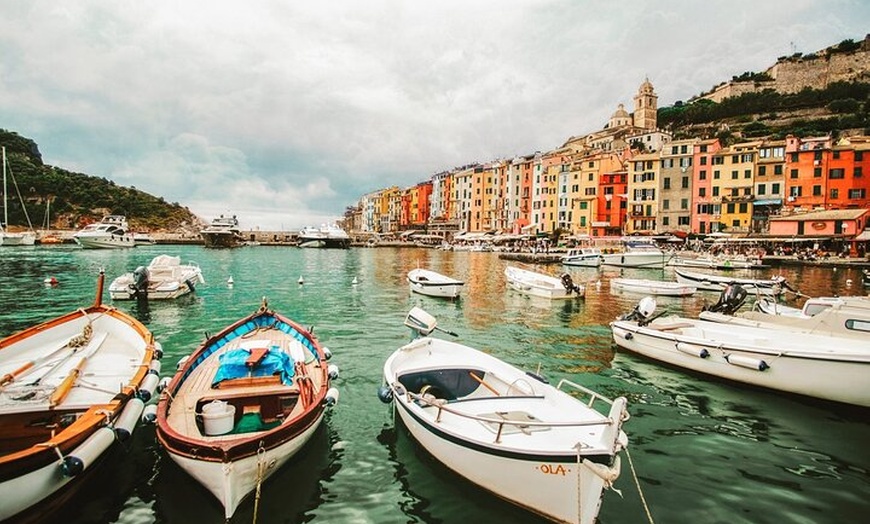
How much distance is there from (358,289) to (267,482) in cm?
2668

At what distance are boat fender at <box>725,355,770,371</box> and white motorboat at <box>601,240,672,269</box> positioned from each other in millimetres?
45308

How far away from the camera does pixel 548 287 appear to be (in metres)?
29.5

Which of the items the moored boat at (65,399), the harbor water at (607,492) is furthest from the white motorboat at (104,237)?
the moored boat at (65,399)

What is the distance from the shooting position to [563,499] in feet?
20.0

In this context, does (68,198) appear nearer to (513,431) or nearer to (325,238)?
(325,238)

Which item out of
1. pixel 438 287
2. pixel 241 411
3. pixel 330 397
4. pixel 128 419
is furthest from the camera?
pixel 438 287

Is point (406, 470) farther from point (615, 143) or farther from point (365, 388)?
point (615, 143)

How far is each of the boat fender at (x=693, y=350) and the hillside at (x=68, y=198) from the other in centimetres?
13026

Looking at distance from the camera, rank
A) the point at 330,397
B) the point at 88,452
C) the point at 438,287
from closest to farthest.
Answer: the point at 88,452 → the point at 330,397 → the point at 438,287

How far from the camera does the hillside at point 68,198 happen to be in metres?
105

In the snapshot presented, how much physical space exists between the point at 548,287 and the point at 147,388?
24.6 meters

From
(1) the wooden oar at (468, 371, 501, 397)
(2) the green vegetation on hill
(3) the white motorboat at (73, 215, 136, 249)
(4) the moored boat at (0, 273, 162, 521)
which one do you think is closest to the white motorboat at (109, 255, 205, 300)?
(4) the moored boat at (0, 273, 162, 521)

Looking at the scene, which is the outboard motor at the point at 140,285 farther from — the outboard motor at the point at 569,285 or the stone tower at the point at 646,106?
the stone tower at the point at 646,106

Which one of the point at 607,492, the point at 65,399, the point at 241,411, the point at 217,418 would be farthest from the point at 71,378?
the point at 607,492
